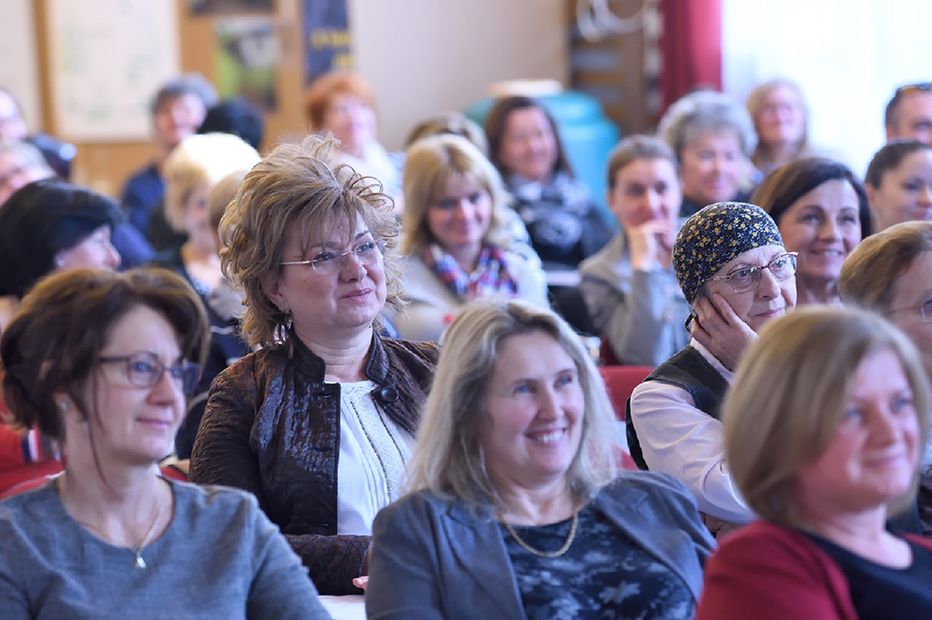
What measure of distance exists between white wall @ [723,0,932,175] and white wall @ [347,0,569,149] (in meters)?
1.53

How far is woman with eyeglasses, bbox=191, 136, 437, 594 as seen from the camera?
2.57m

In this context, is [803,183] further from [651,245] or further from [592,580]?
[592,580]

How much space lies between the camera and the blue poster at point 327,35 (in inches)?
315

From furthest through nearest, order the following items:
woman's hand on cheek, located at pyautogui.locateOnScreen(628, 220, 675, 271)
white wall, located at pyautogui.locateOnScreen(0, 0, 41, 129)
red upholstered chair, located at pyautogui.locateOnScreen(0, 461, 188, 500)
→ white wall, located at pyautogui.locateOnScreen(0, 0, 41, 129) < woman's hand on cheek, located at pyautogui.locateOnScreen(628, 220, 675, 271) < red upholstered chair, located at pyautogui.locateOnScreen(0, 461, 188, 500)

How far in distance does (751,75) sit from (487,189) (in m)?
2.83

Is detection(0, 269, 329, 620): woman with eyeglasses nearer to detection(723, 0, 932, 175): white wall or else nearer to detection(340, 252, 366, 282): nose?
detection(340, 252, 366, 282): nose

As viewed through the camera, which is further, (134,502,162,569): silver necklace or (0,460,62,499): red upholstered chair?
(0,460,62,499): red upholstered chair

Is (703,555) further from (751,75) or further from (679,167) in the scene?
(751,75)

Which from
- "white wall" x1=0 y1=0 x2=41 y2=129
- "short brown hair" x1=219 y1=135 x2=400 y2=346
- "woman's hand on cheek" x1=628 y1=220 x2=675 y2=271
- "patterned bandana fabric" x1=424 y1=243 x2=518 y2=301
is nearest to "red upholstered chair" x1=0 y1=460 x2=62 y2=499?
"short brown hair" x1=219 y1=135 x2=400 y2=346

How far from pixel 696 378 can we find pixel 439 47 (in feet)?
18.6

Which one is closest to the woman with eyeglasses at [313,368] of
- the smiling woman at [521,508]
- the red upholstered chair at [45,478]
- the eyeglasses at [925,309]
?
the red upholstered chair at [45,478]

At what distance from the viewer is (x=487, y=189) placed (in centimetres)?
449

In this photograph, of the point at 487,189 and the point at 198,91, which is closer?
the point at 487,189

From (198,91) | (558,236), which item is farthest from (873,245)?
(198,91)
